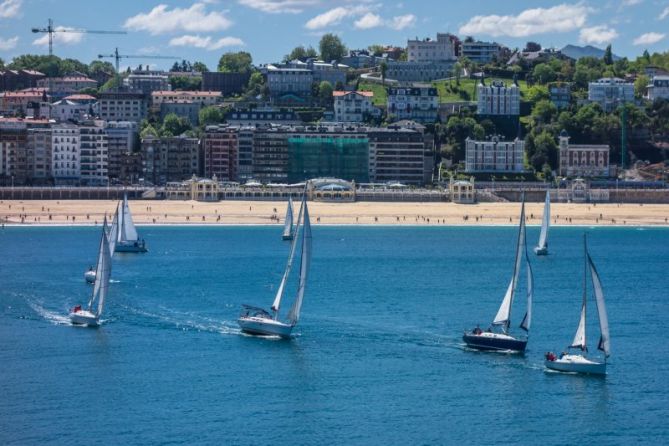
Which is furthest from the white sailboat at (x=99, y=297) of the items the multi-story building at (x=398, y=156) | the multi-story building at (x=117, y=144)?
the multi-story building at (x=117, y=144)

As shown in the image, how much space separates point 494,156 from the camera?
584ft

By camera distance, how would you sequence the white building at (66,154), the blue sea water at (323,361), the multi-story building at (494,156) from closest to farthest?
the blue sea water at (323,361), the white building at (66,154), the multi-story building at (494,156)

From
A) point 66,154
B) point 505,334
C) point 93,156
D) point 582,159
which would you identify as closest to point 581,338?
point 505,334

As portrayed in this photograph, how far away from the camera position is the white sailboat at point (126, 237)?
4636 inches

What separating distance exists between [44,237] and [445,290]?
46.8m

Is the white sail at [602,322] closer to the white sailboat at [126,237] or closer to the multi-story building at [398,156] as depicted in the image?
the white sailboat at [126,237]

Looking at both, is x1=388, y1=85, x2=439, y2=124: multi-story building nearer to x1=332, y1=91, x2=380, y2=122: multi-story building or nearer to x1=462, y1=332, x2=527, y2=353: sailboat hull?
x1=332, y1=91, x2=380, y2=122: multi-story building

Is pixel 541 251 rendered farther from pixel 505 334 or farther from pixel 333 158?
pixel 333 158

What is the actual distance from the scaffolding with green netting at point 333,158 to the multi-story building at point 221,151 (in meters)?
5.83

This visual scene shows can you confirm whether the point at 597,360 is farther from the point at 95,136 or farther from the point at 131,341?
the point at 95,136

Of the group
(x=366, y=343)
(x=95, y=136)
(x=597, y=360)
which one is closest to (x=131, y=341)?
(x=366, y=343)

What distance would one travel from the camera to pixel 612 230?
146000mm

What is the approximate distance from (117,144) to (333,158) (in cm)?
2317

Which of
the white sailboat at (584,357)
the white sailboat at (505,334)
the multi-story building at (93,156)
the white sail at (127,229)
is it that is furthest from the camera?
the multi-story building at (93,156)
